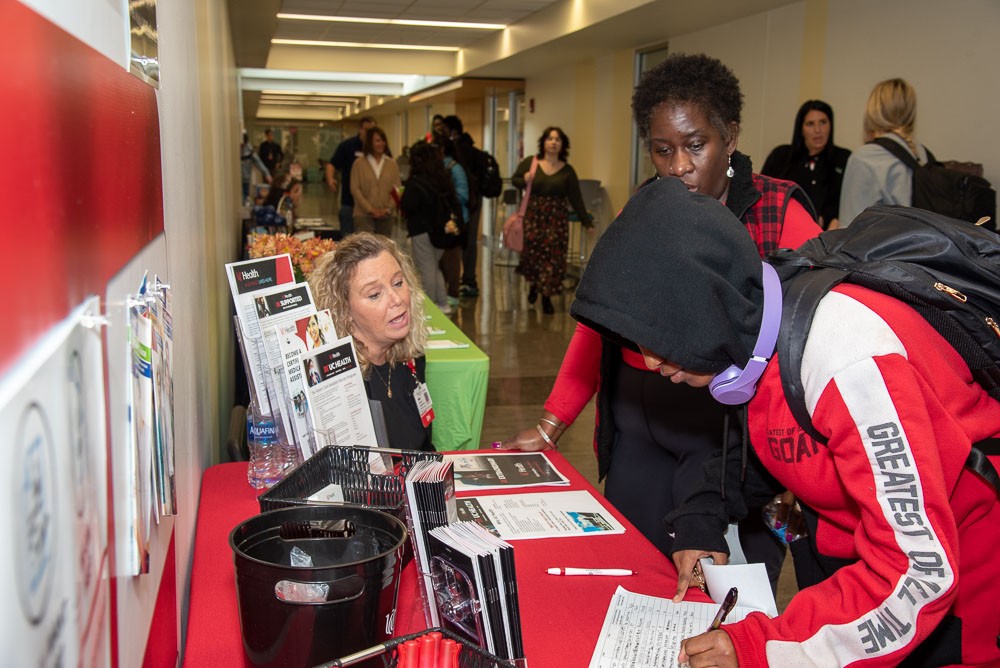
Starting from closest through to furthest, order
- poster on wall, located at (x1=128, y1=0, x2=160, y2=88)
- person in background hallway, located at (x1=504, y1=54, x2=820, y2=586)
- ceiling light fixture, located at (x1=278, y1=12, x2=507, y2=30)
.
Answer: poster on wall, located at (x1=128, y1=0, x2=160, y2=88)
person in background hallway, located at (x1=504, y1=54, x2=820, y2=586)
ceiling light fixture, located at (x1=278, y1=12, x2=507, y2=30)

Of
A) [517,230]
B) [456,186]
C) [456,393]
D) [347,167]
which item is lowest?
[456,393]

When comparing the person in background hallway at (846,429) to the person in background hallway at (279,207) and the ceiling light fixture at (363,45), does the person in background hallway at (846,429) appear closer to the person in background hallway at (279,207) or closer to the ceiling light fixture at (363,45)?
the person in background hallway at (279,207)

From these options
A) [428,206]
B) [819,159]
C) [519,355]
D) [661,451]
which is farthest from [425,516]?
[428,206]

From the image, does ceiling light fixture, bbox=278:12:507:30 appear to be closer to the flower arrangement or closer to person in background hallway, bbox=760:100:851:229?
person in background hallway, bbox=760:100:851:229

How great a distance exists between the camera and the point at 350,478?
1616mm

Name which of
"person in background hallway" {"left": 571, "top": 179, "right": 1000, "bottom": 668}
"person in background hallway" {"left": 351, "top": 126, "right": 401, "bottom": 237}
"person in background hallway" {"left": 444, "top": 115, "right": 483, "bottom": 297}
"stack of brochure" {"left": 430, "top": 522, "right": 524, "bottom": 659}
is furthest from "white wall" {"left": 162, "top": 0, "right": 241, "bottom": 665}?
"person in background hallway" {"left": 351, "top": 126, "right": 401, "bottom": 237}

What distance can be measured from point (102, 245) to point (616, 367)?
1.51m

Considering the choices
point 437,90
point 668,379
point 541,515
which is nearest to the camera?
point 541,515

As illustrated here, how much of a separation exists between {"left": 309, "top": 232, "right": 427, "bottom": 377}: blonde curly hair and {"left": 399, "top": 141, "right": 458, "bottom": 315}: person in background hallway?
5.41m

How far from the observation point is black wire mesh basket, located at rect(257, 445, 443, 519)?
147 centimetres

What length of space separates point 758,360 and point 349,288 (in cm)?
154

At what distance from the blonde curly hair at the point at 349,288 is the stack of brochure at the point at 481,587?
1335mm

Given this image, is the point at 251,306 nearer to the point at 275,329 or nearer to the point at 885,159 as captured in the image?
the point at 275,329

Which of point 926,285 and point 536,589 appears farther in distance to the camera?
point 536,589
